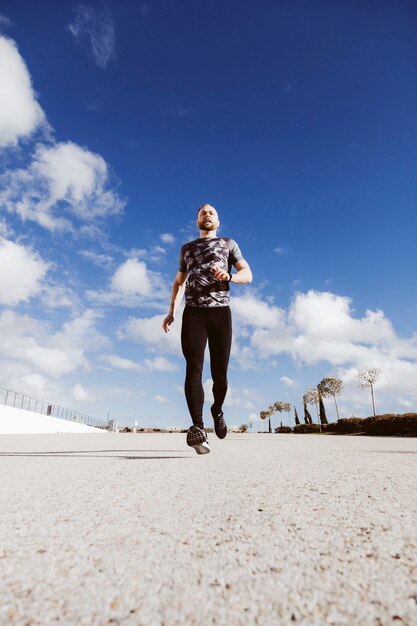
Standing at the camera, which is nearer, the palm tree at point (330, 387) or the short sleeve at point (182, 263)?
the short sleeve at point (182, 263)

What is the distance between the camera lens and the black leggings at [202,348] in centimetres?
415

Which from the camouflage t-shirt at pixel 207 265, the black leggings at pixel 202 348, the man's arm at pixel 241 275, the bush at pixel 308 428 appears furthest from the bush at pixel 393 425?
the bush at pixel 308 428

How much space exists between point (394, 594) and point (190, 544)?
0.59 meters

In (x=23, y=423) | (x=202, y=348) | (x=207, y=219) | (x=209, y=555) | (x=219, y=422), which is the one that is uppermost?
(x=207, y=219)

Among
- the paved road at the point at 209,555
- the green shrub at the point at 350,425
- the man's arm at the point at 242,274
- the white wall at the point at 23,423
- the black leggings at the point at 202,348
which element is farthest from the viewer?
the green shrub at the point at 350,425

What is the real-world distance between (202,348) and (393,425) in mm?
20617

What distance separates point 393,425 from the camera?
21.8 meters

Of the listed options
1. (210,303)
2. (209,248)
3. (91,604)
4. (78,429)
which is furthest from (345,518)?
(78,429)

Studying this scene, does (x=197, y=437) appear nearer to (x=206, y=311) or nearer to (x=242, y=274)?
(x=206, y=311)

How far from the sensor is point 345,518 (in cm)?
159

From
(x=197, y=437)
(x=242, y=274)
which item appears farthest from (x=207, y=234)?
(x=197, y=437)

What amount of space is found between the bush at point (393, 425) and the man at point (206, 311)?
1859 cm

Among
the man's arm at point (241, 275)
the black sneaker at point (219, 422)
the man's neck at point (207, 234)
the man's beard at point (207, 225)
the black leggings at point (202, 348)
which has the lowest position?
the black sneaker at point (219, 422)

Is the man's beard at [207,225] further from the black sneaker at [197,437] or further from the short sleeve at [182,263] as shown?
the black sneaker at [197,437]
